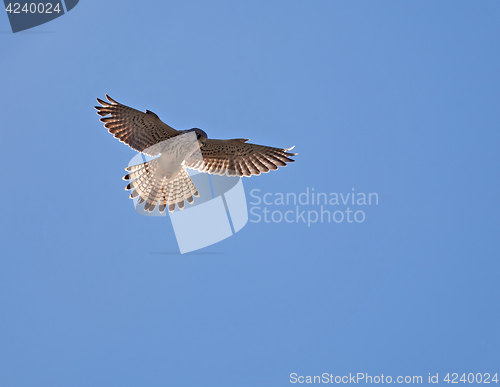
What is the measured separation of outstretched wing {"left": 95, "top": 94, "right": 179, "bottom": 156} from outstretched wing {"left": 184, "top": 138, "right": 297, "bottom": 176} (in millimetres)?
835

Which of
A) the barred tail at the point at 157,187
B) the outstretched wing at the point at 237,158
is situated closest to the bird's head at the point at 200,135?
the outstretched wing at the point at 237,158

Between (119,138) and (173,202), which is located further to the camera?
(173,202)

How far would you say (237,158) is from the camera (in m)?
10.3

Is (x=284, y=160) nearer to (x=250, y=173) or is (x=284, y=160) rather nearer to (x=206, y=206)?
(x=250, y=173)

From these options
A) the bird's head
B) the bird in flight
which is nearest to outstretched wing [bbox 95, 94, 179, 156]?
the bird in flight

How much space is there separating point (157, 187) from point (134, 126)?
147 cm

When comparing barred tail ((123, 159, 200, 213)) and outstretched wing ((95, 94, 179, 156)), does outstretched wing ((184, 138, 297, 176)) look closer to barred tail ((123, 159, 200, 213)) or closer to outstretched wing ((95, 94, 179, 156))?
barred tail ((123, 159, 200, 213))

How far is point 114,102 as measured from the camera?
968cm

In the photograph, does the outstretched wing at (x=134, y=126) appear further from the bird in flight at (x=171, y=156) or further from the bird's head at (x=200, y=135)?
the bird's head at (x=200, y=135)

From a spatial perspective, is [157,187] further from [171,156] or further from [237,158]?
[237,158]

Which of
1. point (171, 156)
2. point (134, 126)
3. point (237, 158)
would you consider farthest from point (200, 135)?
point (134, 126)

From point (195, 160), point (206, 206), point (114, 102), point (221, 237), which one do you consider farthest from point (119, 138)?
point (221, 237)

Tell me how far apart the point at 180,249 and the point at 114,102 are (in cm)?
360

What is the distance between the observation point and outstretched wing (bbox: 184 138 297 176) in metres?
10.1
